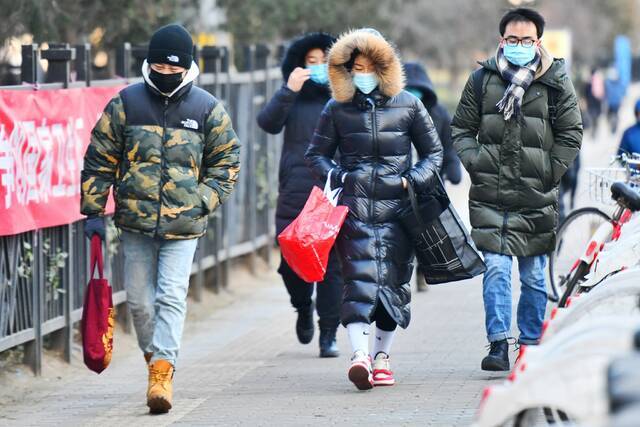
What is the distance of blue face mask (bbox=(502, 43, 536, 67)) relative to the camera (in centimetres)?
827

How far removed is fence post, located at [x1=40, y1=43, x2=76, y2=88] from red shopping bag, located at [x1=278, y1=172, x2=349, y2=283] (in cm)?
234

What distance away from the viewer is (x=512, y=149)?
329 inches

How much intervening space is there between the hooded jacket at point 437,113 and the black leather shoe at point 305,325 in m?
2.30

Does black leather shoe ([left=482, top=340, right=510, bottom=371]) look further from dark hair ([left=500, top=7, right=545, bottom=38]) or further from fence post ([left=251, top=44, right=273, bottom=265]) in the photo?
fence post ([left=251, top=44, right=273, bottom=265])

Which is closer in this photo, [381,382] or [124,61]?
[381,382]

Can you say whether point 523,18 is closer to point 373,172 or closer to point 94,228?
point 373,172

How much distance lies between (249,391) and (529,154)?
2.05m

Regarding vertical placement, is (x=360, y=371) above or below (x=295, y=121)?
below

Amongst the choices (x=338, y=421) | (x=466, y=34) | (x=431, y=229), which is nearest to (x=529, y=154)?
(x=431, y=229)

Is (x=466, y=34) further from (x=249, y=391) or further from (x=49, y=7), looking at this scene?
(x=249, y=391)

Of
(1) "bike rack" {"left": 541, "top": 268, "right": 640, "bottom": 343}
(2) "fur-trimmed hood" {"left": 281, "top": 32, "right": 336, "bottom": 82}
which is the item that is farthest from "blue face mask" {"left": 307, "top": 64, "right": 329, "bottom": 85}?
(1) "bike rack" {"left": 541, "top": 268, "right": 640, "bottom": 343}

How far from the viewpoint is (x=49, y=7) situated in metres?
13.8

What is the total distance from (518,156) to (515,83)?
420 millimetres

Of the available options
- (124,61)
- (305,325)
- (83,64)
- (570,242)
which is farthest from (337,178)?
(570,242)
